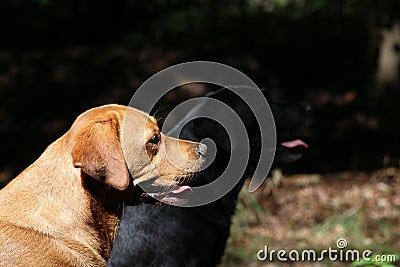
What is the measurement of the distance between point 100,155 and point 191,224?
1994mm

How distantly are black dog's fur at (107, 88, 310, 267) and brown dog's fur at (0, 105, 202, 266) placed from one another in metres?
1.00

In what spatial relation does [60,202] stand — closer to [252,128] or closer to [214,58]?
[252,128]

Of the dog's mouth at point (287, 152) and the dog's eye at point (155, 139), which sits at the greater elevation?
the dog's eye at point (155, 139)

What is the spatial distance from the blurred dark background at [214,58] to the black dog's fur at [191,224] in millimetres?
4128

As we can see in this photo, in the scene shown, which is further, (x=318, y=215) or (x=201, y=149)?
(x=318, y=215)

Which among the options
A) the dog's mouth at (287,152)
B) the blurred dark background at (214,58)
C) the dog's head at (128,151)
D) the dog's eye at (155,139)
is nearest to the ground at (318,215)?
the blurred dark background at (214,58)

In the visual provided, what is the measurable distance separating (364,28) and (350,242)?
720cm

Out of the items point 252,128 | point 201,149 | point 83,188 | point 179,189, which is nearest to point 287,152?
point 252,128

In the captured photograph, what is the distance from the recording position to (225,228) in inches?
237

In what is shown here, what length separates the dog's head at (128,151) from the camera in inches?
157

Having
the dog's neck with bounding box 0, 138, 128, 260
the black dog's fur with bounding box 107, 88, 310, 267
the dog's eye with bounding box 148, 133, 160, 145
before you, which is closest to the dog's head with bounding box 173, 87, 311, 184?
the black dog's fur with bounding box 107, 88, 310, 267

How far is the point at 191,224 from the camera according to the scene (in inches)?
229

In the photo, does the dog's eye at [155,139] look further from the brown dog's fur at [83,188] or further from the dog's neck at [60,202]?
the dog's neck at [60,202]

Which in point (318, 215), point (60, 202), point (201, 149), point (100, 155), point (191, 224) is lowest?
point (318, 215)
